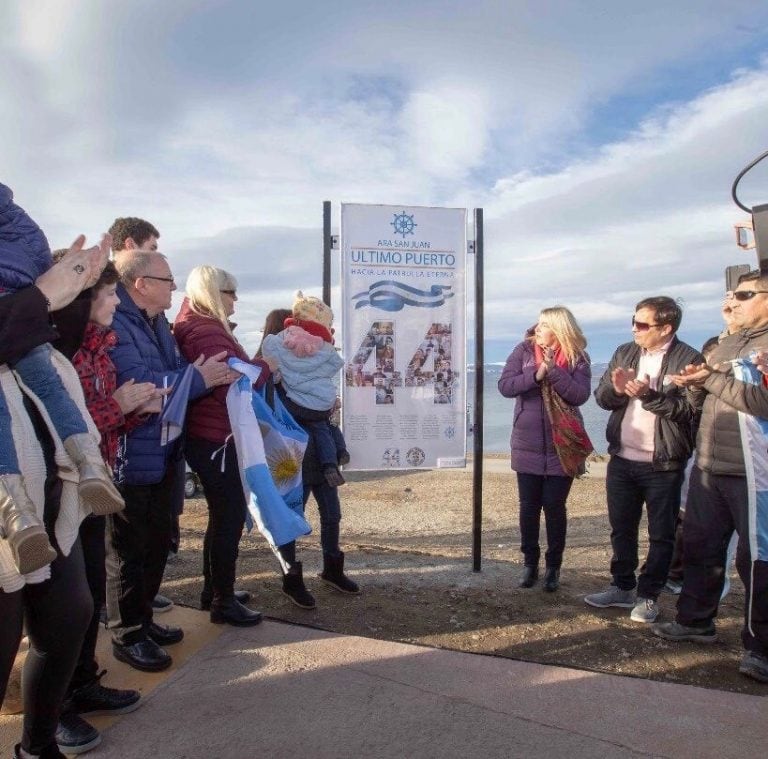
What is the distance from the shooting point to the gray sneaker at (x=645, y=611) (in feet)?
12.6

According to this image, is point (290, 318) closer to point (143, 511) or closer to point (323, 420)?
point (323, 420)

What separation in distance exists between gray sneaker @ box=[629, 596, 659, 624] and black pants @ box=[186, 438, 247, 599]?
7.35ft

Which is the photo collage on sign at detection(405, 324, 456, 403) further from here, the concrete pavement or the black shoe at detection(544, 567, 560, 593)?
the concrete pavement

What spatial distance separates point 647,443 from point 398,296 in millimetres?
1843

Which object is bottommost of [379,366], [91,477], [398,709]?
[398,709]

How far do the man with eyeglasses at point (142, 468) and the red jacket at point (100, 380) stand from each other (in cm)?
17

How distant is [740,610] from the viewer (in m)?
4.10

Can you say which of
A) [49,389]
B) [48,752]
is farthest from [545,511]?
[49,389]

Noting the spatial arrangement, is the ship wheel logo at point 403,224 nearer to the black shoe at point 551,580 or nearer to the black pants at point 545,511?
the black pants at point 545,511

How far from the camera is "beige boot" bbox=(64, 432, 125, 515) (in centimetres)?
203

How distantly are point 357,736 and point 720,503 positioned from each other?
2.13m

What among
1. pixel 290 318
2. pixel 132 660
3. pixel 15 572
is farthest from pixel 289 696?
pixel 290 318

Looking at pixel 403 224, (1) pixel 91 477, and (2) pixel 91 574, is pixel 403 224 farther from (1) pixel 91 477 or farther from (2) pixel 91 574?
(1) pixel 91 477

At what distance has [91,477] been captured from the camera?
79.7 inches
